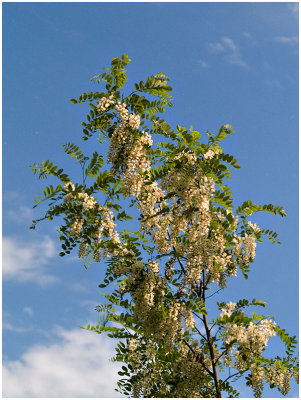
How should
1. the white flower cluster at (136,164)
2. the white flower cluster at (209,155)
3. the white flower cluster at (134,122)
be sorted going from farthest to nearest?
the white flower cluster at (136,164)
the white flower cluster at (134,122)
the white flower cluster at (209,155)

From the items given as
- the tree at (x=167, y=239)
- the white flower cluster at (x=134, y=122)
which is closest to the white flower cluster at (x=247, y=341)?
the tree at (x=167, y=239)

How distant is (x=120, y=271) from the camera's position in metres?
5.16

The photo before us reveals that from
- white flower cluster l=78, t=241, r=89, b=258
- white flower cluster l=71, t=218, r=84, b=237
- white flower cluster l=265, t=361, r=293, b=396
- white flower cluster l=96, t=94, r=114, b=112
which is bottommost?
white flower cluster l=265, t=361, r=293, b=396

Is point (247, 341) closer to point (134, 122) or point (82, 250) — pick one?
point (82, 250)

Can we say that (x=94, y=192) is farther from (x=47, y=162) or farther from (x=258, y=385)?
(x=258, y=385)

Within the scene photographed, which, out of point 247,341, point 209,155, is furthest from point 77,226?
point 247,341

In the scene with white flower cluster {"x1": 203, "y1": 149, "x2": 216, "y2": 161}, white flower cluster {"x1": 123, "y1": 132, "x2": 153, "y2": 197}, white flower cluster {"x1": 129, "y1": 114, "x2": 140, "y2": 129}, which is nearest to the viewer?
white flower cluster {"x1": 203, "y1": 149, "x2": 216, "y2": 161}

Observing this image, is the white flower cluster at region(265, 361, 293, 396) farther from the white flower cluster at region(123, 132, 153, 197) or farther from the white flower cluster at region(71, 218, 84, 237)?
the white flower cluster at region(71, 218, 84, 237)

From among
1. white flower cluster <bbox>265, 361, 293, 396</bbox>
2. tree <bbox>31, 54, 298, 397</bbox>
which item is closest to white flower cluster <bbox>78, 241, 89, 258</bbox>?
tree <bbox>31, 54, 298, 397</bbox>

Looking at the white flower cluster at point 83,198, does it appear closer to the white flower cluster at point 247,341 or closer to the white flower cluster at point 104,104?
the white flower cluster at point 104,104

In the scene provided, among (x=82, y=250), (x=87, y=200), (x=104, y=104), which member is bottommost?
(x=82, y=250)

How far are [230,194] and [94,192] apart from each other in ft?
5.69

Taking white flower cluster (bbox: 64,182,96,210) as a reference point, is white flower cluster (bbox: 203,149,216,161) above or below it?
above

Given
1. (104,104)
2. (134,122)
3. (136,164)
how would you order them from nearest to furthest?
1. (134,122)
2. (104,104)
3. (136,164)
